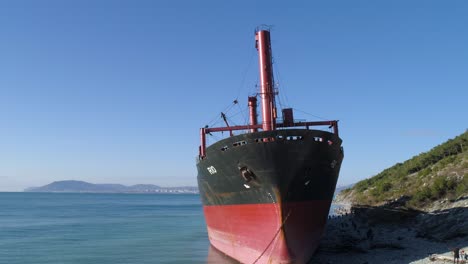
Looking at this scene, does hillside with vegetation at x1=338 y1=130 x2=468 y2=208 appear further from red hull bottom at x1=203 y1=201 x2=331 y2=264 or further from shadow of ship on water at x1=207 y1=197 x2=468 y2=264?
red hull bottom at x1=203 y1=201 x2=331 y2=264

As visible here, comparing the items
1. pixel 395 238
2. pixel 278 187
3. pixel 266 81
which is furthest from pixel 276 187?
pixel 395 238

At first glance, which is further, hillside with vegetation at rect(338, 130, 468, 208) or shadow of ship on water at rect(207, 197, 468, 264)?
hillside with vegetation at rect(338, 130, 468, 208)

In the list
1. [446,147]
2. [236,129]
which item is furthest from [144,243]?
[446,147]

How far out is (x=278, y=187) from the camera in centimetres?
1712

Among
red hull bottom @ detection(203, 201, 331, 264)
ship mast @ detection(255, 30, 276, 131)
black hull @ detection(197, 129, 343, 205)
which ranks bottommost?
red hull bottom @ detection(203, 201, 331, 264)

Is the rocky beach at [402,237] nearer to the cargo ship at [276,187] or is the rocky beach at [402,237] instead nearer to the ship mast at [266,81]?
the cargo ship at [276,187]

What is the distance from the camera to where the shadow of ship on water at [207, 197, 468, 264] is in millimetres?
19359

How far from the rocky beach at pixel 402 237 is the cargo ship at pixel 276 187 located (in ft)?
8.19

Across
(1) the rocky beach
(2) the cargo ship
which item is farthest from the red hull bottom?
(1) the rocky beach

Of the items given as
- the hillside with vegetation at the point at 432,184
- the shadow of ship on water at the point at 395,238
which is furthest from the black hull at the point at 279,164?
the hillside with vegetation at the point at 432,184

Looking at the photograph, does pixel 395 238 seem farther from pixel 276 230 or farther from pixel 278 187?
pixel 278 187

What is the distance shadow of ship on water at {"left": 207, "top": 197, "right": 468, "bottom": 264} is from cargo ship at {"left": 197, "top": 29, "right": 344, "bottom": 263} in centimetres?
231

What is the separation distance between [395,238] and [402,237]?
1.26 feet

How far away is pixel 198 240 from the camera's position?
35094mm
